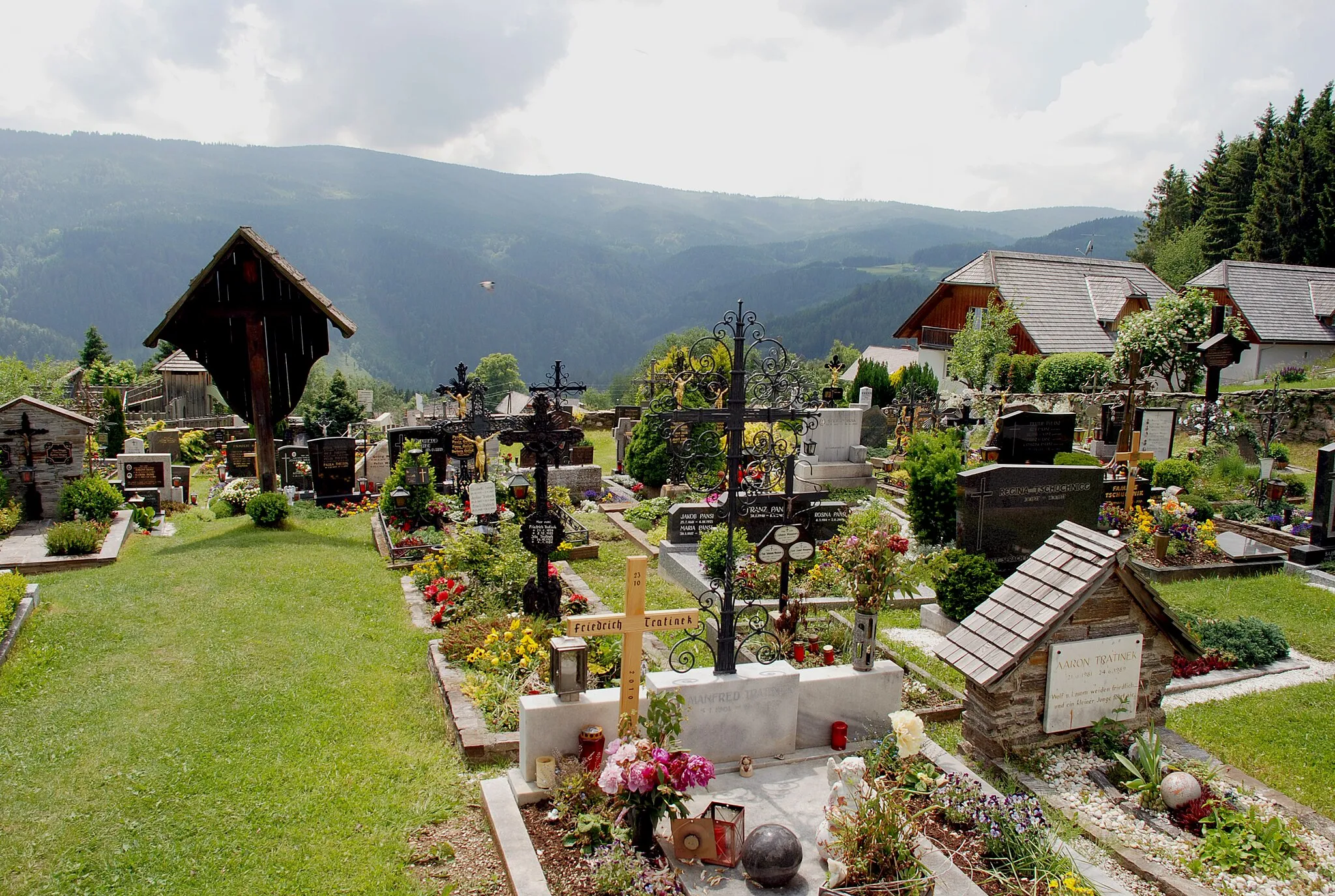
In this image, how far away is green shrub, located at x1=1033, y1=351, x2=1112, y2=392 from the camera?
96.8 feet

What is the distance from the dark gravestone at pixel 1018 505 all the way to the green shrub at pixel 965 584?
13.8 inches

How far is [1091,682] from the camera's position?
693 cm

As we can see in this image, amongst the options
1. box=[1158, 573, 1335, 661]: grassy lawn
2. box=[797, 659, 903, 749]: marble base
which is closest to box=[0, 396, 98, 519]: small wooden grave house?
box=[797, 659, 903, 749]: marble base

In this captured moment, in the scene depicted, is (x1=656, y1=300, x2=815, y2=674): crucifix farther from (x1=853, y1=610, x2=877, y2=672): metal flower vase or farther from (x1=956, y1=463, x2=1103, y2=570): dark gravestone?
(x1=956, y1=463, x2=1103, y2=570): dark gravestone

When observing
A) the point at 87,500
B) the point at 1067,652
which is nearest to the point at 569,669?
the point at 1067,652

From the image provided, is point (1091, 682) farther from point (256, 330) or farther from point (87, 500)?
point (87, 500)

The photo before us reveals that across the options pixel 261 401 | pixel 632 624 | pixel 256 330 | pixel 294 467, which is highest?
pixel 256 330

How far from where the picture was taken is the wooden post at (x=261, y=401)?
14961 mm

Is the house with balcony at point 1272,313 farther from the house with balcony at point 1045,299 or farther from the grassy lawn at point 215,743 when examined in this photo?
the grassy lawn at point 215,743

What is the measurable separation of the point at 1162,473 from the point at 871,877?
1385 centimetres

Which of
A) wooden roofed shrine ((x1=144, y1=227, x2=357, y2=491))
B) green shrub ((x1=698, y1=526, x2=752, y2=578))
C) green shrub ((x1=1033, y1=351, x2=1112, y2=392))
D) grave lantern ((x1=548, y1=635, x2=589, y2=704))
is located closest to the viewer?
grave lantern ((x1=548, y1=635, x2=589, y2=704))

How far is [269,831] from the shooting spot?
5434 millimetres

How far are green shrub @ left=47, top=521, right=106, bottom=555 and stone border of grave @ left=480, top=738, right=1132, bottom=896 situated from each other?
31.4ft

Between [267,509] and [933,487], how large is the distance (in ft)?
36.6
